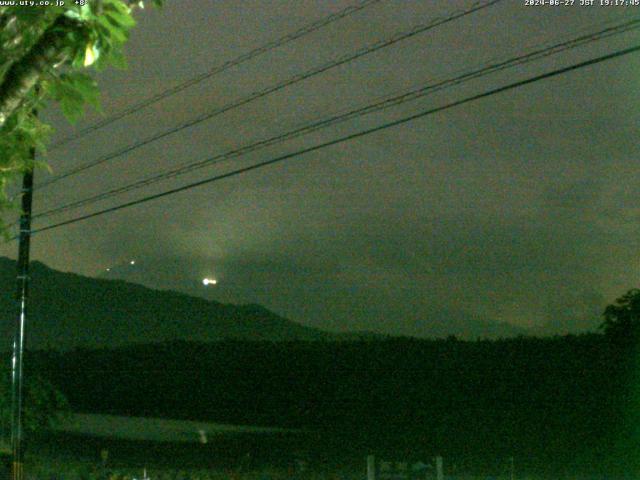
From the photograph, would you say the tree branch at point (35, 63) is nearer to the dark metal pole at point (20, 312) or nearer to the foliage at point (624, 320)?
the dark metal pole at point (20, 312)

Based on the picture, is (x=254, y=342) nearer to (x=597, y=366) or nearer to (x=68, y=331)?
(x=597, y=366)

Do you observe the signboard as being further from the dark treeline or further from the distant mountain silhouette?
the distant mountain silhouette

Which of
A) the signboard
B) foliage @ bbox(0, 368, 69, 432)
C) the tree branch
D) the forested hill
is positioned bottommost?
the signboard

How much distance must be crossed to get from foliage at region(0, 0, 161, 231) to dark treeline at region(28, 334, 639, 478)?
23.7m

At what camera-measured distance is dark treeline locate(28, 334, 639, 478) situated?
35250mm

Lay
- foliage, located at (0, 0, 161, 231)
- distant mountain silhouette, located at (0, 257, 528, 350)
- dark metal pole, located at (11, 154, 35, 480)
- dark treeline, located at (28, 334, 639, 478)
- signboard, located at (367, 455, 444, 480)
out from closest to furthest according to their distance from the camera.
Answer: foliage, located at (0, 0, 161, 231) < signboard, located at (367, 455, 444, 480) < dark metal pole, located at (11, 154, 35, 480) < dark treeline, located at (28, 334, 639, 478) < distant mountain silhouette, located at (0, 257, 528, 350)

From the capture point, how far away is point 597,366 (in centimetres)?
3812

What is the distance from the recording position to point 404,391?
47094 millimetres

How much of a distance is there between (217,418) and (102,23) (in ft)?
152

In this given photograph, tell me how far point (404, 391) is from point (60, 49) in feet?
144

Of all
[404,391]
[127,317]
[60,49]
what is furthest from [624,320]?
[127,317]

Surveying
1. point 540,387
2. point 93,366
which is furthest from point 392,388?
point 93,366

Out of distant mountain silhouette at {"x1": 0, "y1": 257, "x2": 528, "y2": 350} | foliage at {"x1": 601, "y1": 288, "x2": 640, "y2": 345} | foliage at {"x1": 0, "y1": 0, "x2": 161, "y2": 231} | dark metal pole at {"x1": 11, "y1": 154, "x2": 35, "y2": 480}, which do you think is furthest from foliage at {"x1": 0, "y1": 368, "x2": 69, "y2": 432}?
distant mountain silhouette at {"x1": 0, "y1": 257, "x2": 528, "y2": 350}

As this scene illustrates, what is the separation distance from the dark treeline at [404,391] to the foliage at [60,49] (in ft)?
77.6
